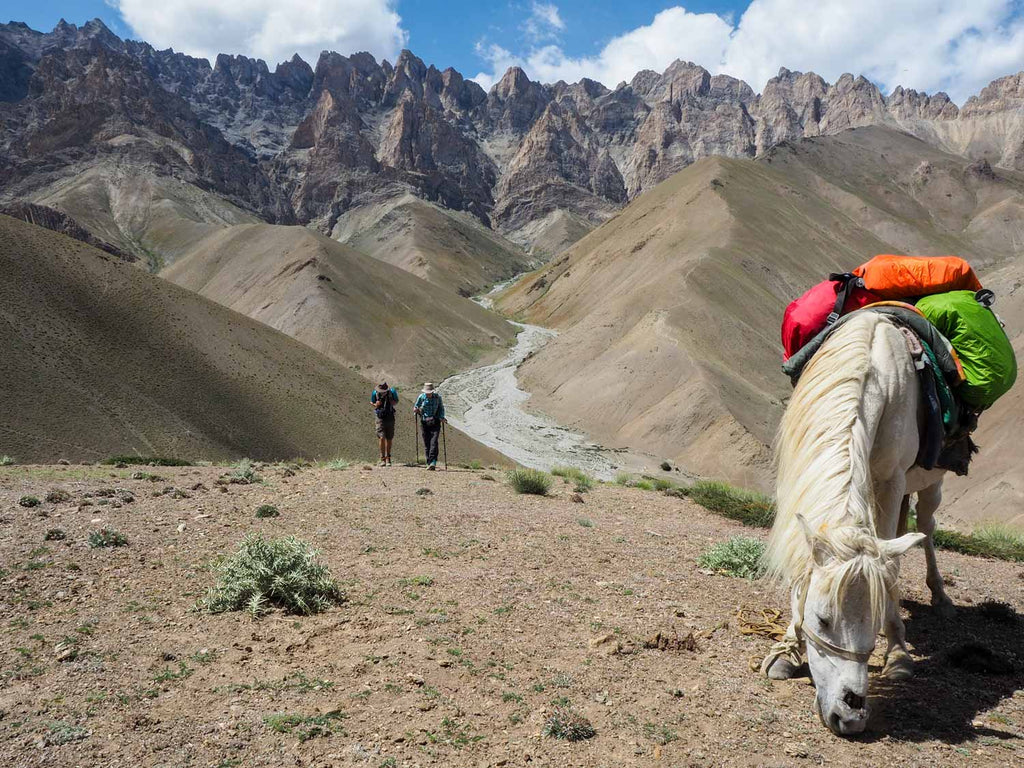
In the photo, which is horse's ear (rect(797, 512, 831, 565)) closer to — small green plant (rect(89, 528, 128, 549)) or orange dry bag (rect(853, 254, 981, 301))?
orange dry bag (rect(853, 254, 981, 301))

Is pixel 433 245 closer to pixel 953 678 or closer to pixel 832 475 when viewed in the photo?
pixel 953 678

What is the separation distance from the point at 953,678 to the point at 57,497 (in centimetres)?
960

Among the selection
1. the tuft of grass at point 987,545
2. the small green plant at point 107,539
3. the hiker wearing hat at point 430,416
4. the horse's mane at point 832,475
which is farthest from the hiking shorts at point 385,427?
the horse's mane at point 832,475

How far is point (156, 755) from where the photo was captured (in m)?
3.62

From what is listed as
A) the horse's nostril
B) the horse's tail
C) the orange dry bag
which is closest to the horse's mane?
the horse's tail

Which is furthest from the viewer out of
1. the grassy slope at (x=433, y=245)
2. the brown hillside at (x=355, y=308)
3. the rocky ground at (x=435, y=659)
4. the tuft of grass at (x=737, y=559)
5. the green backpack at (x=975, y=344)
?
the grassy slope at (x=433, y=245)

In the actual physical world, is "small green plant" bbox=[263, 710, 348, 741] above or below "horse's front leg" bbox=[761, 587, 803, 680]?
below

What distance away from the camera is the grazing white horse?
12.2 ft

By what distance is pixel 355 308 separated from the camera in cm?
7250

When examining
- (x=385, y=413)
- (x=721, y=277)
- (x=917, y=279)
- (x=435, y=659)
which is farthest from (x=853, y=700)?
(x=721, y=277)

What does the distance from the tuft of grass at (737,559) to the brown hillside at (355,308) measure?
55864 mm

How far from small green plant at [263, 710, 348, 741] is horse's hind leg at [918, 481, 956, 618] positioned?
17.2ft

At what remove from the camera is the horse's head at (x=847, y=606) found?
12.0ft

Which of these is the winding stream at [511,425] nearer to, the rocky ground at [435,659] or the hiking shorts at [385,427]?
the hiking shorts at [385,427]
